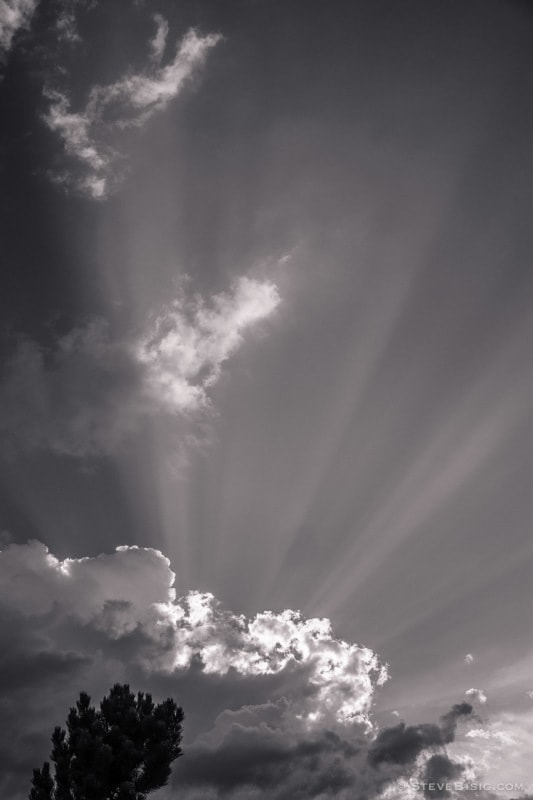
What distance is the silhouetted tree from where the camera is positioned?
2659cm

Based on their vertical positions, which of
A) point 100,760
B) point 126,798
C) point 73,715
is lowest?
point 126,798

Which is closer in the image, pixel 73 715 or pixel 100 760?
pixel 100 760

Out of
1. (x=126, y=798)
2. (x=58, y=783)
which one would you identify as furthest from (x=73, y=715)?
(x=126, y=798)

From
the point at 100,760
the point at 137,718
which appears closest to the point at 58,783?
the point at 100,760

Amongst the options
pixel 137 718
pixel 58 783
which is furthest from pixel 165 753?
pixel 58 783

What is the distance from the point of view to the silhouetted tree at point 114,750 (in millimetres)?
26594

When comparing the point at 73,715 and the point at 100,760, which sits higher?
the point at 73,715

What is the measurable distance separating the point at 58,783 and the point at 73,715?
3268 millimetres

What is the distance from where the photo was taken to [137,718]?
1156 inches

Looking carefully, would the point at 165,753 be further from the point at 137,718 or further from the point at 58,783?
the point at 58,783

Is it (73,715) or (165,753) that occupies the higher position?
(73,715)

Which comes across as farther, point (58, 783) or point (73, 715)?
point (73, 715)

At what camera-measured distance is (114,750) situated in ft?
91.6

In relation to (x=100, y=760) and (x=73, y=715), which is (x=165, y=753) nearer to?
(x=100, y=760)
